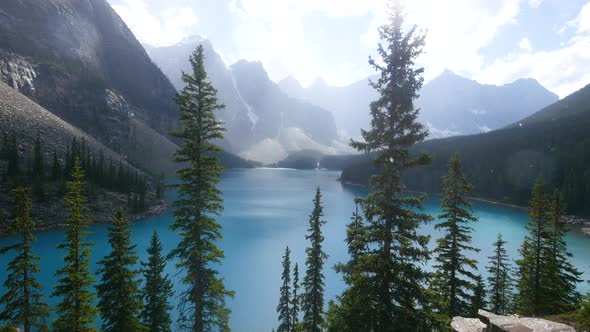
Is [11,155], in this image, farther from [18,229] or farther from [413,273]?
[413,273]

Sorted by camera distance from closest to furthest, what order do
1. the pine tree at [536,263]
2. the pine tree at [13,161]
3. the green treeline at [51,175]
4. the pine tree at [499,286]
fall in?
1. the pine tree at [536,263]
2. the pine tree at [499,286]
3. the green treeline at [51,175]
4. the pine tree at [13,161]

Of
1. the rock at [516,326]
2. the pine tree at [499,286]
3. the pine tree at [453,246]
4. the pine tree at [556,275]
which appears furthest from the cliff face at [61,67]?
the pine tree at [556,275]

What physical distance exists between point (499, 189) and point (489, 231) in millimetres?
69925

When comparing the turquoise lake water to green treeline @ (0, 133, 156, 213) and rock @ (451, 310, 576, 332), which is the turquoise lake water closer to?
green treeline @ (0, 133, 156, 213)

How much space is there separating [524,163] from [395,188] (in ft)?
520

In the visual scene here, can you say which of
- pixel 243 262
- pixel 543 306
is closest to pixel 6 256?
pixel 243 262

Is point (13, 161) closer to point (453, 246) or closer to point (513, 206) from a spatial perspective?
point (453, 246)

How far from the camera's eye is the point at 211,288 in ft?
50.2

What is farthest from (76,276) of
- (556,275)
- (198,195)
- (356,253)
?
(556,275)

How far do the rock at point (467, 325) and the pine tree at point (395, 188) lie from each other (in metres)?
3.00

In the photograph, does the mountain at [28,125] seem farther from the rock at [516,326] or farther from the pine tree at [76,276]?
the rock at [516,326]

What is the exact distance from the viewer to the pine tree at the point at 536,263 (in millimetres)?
21125

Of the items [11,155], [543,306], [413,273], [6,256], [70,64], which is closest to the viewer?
[413,273]

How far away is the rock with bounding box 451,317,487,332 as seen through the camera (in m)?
11.9
